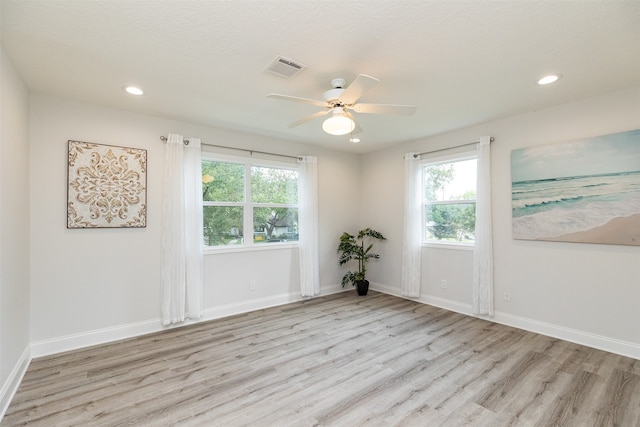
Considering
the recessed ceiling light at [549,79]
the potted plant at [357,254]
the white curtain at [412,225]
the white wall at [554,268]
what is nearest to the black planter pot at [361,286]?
the potted plant at [357,254]

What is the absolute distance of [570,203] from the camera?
3197 mm

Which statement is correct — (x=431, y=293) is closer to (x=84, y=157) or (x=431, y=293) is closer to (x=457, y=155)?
(x=457, y=155)

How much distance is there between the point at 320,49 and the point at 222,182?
257 centimetres

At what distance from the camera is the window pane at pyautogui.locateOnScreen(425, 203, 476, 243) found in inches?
166

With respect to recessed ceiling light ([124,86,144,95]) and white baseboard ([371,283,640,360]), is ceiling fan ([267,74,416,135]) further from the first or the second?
white baseboard ([371,283,640,360])

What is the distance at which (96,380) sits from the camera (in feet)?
8.19

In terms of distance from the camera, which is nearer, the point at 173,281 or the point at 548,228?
the point at 548,228

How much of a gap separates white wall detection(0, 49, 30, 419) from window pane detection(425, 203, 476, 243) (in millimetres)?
4791

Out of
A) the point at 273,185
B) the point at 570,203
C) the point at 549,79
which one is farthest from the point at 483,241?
the point at 273,185

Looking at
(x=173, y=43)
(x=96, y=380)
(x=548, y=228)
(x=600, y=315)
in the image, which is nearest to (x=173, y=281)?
(x=96, y=380)

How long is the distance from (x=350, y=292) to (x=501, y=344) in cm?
258

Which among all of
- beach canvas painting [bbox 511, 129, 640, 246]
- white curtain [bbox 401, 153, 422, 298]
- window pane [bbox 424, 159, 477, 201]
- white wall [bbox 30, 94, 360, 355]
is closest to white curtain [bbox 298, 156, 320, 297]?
white wall [bbox 30, 94, 360, 355]

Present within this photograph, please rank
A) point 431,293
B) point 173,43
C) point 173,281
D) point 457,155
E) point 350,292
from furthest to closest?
point 350,292 → point 431,293 → point 457,155 → point 173,281 → point 173,43

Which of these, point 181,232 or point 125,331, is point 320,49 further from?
point 125,331
